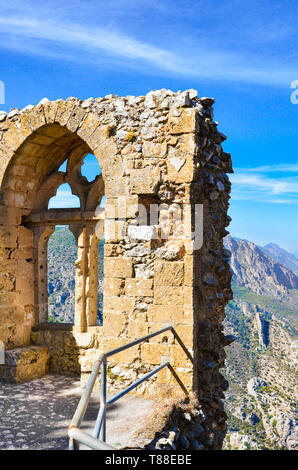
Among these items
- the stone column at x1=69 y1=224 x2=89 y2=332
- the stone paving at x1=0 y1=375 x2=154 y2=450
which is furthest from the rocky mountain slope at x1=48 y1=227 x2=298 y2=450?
the stone paving at x1=0 y1=375 x2=154 y2=450

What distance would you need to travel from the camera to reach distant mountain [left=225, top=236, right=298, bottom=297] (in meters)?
137

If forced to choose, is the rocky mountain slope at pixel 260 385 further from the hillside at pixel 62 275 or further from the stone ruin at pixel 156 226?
the stone ruin at pixel 156 226

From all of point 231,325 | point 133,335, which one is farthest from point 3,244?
point 231,325

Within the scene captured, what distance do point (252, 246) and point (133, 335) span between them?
147128 mm

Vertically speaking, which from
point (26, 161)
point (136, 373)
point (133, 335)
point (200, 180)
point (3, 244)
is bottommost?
point (136, 373)

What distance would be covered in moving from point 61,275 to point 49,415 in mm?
24983

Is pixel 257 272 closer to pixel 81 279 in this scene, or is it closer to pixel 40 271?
pixel 40 271

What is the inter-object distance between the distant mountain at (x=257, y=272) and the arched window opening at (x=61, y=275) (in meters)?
105

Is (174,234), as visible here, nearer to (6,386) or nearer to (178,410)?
(178,410)

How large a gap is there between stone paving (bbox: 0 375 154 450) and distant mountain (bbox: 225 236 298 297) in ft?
422

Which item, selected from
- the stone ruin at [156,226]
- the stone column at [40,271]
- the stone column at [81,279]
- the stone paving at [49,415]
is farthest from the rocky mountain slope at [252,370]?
the stone ruin at [156,226]

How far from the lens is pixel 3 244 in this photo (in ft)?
21.2

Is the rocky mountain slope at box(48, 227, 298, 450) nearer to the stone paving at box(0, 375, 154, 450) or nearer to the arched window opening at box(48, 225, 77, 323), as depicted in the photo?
the arched window opening at box(48, 225, 77, 323)

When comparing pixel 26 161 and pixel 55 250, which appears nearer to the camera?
pixel 26 161
